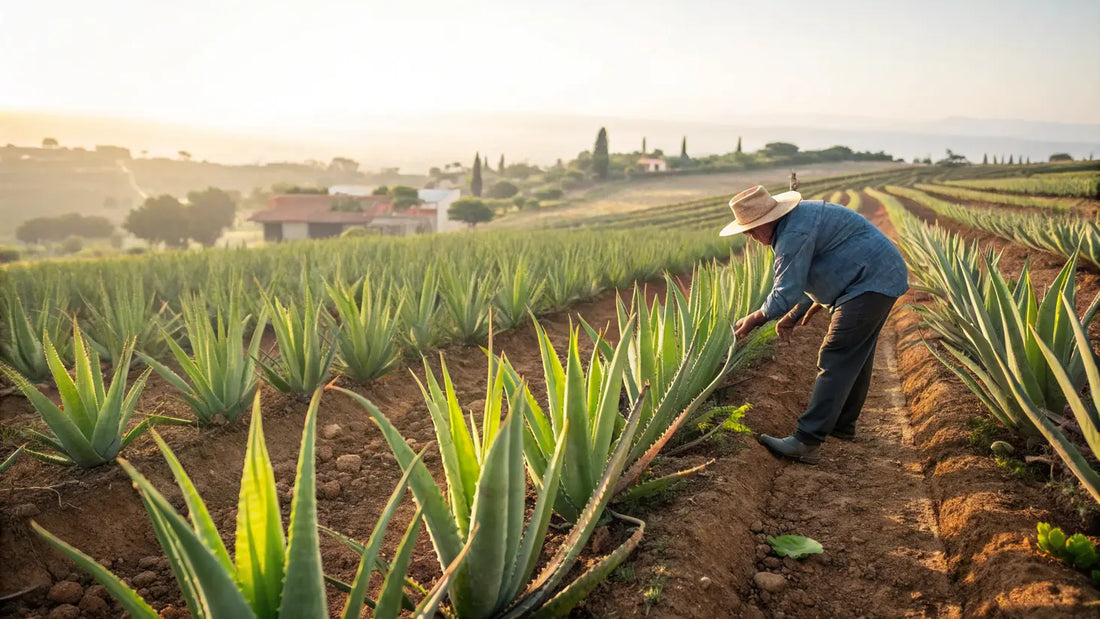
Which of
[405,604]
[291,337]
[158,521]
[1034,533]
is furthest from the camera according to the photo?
[291,337]

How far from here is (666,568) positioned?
2154 mm

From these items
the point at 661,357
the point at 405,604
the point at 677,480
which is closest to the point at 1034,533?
the point at 677,480

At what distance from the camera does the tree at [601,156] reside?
6223 cm

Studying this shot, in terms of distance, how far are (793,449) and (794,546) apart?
89 centimetres

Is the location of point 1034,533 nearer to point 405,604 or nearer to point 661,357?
point 661,357

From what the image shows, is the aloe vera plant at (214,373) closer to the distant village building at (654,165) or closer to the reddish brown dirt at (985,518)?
the reddish brown dirt at (985,518)

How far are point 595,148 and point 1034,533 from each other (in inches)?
2489

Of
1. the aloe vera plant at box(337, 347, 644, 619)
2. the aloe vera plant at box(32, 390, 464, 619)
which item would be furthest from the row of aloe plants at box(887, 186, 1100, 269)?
the aloe vera plant at box(32, 390, 464, 619)

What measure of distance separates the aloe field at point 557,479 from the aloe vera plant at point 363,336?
0.02m

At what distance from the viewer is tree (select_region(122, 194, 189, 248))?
4906 centimetres

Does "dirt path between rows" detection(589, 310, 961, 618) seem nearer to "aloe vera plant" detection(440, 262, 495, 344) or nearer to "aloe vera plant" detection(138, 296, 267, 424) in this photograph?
"aloe vera plant" detection(138, 296, 267, 424)

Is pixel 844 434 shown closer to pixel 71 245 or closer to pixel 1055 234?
pixel 1055 234

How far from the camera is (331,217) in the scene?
44188mm

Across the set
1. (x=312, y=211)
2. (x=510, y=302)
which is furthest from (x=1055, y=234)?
(x=312, y=211)
